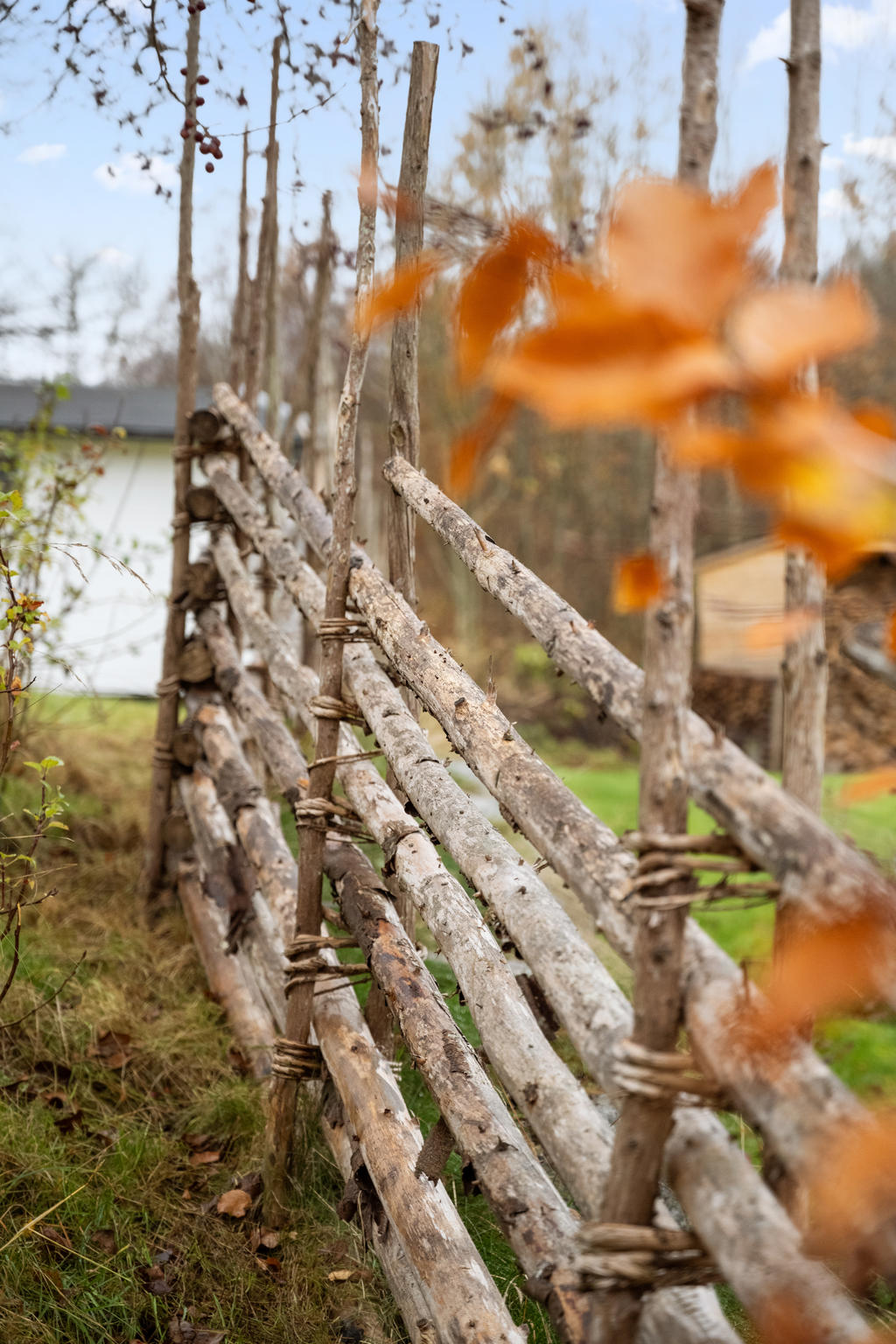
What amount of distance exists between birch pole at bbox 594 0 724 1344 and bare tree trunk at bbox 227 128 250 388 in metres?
4.06

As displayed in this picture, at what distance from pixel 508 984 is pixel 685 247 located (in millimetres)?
1525

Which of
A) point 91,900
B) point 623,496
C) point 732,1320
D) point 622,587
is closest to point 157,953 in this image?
point 91,900

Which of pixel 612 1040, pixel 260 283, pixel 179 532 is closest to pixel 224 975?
pixel 179 532

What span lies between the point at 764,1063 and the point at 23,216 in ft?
53.9

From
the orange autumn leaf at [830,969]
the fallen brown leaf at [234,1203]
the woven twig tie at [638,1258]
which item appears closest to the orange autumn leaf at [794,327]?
the orange autumn leaf at [830,969]

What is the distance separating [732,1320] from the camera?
2.27 m

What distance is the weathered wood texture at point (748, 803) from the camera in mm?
1043

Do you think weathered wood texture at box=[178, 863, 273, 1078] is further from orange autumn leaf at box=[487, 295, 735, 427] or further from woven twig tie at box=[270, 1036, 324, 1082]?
orange autumn leaf at box=[487, 295, 735, 427]

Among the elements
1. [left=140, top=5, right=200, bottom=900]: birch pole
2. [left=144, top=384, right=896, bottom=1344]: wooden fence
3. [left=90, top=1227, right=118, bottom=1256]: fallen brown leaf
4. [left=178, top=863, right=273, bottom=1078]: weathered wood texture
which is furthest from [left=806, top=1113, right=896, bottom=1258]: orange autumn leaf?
[left=140, top=5, right=200, bottom=900]: birch pole

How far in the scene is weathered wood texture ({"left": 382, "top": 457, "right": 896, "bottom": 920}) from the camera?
3.42 feet

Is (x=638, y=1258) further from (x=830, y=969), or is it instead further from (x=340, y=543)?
(x=340, y=543)

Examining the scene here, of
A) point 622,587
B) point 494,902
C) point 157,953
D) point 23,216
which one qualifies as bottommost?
point 157,953

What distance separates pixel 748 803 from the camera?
1.16m

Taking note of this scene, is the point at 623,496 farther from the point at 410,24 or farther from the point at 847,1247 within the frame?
the point at 847,1247
